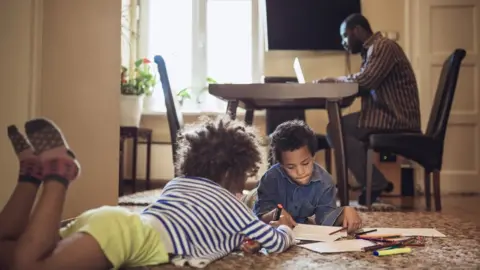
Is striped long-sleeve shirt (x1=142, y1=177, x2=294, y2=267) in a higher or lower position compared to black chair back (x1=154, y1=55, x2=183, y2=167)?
lower

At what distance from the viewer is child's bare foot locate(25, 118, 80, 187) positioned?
1.22 meters

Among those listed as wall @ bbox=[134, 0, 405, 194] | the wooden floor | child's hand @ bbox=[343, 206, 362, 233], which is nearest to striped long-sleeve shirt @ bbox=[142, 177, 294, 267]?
child's hand @ bbox=[343, 206, 362, 233]

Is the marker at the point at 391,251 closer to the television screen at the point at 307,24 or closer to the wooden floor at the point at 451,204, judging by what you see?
the wooden floor at the point at 451,204

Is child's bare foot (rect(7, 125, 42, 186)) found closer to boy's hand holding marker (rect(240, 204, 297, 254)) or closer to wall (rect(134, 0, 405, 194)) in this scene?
boy's hand holding marker (rect(240, 204, 297, 254))

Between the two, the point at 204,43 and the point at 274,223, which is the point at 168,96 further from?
the point at 204,43

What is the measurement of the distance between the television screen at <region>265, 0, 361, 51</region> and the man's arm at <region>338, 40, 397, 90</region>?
1.28 m

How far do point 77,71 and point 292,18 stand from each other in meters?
2.58

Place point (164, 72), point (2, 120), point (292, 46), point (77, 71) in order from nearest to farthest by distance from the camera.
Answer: point (2, 120), point (77, 71), point (164, 72), point (292, 46)

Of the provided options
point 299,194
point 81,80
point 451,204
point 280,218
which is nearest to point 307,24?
point 451,204

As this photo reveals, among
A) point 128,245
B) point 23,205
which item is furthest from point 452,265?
point 23,205

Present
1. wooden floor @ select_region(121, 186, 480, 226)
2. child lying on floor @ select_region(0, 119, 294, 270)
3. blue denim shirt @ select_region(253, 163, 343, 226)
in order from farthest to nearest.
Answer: wooden floor @ select_region(121, 186, 480, 226)
blue denim shirt @ select_region(253, 163, 343, 226)
child lying on floor @ select_region(0, 119, 294, 270)

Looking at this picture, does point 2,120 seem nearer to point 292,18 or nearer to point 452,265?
point 452,265

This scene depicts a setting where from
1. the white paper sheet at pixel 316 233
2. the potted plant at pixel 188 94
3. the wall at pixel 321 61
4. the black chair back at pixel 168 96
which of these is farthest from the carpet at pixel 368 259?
the potted plant at pixel 188 94

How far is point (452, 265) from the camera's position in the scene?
1.40 m
